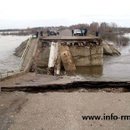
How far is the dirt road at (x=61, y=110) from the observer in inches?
406

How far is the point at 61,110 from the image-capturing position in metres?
12.0

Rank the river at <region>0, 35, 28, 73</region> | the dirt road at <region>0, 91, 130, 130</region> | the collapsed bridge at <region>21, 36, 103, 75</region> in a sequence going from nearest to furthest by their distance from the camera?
1. the dirt road at <region>0, 91, 130, 130</region>
2. the collapsed bridge at <region>21, 36, 103, 75</region>
3. the river at <region>0, 35, 28, 73</region>

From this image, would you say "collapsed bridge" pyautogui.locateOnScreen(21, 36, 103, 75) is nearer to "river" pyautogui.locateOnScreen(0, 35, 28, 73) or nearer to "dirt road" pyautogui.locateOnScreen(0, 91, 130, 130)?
"river" pyautogui.locateOnScreen(0, 35, 28, 73)

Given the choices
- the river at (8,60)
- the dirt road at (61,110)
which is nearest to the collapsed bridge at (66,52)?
the river at (8,60)

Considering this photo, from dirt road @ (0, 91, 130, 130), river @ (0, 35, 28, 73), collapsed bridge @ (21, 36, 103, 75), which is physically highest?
dirt road @ (0, 91, 130, 130)

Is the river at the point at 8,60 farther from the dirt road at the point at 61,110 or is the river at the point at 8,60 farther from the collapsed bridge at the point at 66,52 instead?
the dirt road at the point at 61,110

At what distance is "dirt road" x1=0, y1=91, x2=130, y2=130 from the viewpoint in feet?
33.8

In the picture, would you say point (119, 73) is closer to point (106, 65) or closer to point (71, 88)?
point (106, 65)

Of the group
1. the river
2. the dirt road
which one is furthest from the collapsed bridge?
the dirt road

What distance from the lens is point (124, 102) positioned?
13.3 meters

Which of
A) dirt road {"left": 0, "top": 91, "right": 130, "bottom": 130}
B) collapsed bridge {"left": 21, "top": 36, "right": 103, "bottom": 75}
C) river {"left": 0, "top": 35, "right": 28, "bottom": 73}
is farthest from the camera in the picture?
river {"left": 0, "top": 35, "right": 28, "bottom": 73}

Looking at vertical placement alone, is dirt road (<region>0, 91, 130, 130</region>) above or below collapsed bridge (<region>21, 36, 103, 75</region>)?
above

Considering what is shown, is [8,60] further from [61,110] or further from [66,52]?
[61,110]

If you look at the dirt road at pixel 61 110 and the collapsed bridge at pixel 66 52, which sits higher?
the dirt road at pixel 61 110
